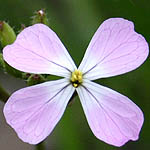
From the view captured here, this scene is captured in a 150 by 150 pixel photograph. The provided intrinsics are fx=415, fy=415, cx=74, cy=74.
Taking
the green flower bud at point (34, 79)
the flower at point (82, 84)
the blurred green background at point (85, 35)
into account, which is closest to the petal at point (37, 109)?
the flower at point (82, 84)

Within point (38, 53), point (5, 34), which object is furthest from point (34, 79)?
point (5, 34)

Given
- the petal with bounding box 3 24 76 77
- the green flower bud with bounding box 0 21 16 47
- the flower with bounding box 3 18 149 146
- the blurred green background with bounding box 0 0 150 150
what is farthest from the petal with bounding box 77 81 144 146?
the blurred green background with bounding box 0 0 150 150

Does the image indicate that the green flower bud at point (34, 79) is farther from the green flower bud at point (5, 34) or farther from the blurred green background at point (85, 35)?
the blurred green background at point (85, 35)

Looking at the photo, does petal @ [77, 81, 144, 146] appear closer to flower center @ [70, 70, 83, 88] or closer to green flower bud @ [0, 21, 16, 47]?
flower center @ [70, 70, 83, 88]

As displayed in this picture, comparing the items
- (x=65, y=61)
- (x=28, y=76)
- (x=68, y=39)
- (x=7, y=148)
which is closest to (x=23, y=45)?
(x=65, y=61)

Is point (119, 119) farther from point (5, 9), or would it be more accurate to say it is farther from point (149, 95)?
point (5, 9)

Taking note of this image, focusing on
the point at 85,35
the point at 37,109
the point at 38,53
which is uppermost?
the point at 38,53

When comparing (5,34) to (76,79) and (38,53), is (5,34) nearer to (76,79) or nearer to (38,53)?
(38,53)
